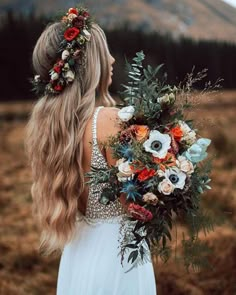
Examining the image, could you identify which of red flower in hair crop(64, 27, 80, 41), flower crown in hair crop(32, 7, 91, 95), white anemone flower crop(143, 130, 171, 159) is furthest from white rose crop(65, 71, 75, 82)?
white anemone flower crop(143, 130, 171, 159)

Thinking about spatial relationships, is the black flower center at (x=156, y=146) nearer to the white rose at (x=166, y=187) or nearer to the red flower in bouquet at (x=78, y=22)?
the white rose at (x=166, y=187)

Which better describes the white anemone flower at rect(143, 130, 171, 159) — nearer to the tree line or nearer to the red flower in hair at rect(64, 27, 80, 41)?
the red flower in hair at rect(64, 27, 80, 41)

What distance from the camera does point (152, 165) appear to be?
2.23m

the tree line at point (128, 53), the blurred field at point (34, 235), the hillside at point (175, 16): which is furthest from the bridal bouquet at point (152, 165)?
the hillside at point (175, 16)

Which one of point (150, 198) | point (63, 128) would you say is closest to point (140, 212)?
point (150, 198)

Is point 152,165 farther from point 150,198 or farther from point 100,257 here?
point 100,257

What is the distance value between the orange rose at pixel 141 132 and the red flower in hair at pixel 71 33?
0.45 meters

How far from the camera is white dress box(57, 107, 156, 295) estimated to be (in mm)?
2455

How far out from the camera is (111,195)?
2307 mm

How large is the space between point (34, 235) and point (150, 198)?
2356 mm

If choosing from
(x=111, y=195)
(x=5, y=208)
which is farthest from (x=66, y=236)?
(x=5, y=208)

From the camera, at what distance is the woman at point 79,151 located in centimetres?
242

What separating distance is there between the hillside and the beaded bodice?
2.25 m

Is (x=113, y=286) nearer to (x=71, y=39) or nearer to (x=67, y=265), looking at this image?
(x=67, y=265)
